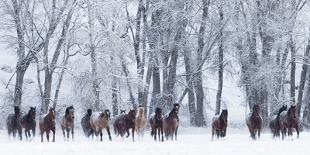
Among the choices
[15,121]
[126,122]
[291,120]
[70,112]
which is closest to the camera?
[291,120]

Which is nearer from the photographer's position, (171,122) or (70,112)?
(171,122)

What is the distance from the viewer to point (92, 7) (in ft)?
126

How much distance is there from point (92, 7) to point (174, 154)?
2191 centimetres

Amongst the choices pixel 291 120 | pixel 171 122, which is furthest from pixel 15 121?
pixel 291 120

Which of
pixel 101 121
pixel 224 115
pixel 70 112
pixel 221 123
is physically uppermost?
pixel 70 112

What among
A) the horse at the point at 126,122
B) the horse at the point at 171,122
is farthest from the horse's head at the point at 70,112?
the horse at the point at 171,122

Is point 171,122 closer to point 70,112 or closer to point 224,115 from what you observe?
point 224,115

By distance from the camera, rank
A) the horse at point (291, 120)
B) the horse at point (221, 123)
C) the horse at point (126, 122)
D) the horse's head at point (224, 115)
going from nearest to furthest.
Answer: the horse at point (291, 120) → the horse's head at point (224, 115) → the horse at point (221, 123) → the horse at point (126, 122)

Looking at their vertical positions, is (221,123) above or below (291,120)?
below

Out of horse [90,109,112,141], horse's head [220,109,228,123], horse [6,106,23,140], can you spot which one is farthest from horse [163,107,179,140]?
horse [6,106,23,140]

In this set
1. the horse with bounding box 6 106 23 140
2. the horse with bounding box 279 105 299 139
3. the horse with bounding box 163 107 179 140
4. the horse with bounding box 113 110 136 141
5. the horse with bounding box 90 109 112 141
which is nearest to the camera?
the horse with bounding box 279 105 299 139

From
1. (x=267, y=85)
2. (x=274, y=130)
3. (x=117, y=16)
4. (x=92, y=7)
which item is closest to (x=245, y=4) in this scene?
(x=267, y=85)

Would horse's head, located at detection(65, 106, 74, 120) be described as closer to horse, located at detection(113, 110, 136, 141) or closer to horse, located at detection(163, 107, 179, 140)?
horse, located at detection(113, 110, 136, 141)

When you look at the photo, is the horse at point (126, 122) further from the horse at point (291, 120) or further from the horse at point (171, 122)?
the horse at point (291, 120)
